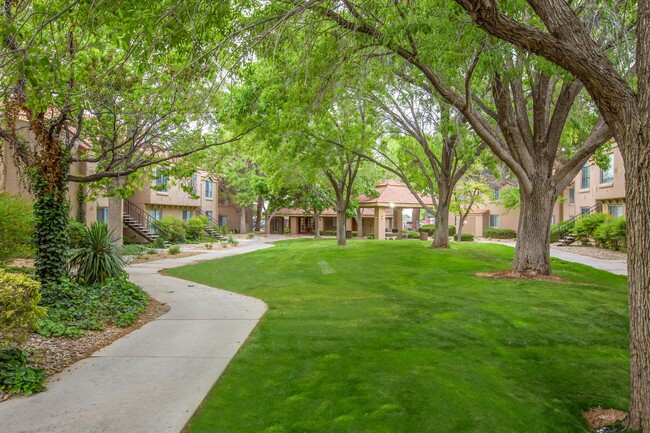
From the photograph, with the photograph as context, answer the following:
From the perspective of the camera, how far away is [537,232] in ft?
44.5

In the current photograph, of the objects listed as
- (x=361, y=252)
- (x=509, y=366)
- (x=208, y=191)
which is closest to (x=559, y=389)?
(x=509, y=366)

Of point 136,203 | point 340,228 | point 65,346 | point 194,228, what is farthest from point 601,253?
point 136,203

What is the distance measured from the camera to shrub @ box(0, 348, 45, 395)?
493cm

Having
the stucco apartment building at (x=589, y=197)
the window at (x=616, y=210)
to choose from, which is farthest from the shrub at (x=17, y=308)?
the window at (x=616, y=210)

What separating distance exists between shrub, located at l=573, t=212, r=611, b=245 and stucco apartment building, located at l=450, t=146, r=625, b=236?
1708 mm

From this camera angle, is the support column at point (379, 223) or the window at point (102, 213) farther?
the support column at point (379, 223)

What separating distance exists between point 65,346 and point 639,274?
7.62 meters

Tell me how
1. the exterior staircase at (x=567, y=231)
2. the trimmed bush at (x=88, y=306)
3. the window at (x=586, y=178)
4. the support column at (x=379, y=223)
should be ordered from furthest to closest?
the support column at (x=379, y=223) < the window at (x=586, y=178) < the exterior staircase at (x=567, y=231) < the trimmed bush at (x=88, y=306)

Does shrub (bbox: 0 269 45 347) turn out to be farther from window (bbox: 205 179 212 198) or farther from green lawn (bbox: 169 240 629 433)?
window (bbox: 205 179 212 198)

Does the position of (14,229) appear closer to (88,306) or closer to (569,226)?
(88,306)

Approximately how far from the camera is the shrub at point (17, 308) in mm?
4914

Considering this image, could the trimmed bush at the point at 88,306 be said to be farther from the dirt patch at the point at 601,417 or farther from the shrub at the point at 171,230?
the shrub at the point at 171,230

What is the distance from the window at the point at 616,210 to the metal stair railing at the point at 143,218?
3065 centimetres

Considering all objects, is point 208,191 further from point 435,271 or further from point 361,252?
point 435,271
